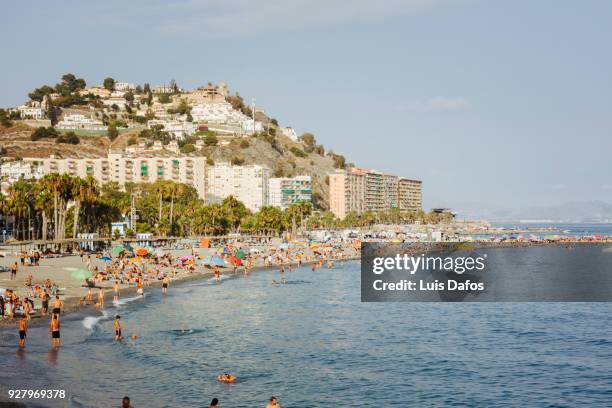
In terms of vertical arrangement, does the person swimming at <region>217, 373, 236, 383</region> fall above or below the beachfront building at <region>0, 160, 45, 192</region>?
below

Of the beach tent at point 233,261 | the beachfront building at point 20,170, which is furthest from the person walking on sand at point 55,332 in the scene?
the beachfront building at point 20,170

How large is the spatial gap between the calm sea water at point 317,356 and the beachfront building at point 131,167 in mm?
137518

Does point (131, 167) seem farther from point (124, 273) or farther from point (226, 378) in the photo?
point (226, 378)

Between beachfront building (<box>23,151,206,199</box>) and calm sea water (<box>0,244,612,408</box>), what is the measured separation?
13752 cm

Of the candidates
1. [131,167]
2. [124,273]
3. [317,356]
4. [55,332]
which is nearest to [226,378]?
[317,356]

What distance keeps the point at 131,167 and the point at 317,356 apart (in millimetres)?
Answer: 161455

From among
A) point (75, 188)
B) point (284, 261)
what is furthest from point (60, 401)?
point (284, 261)

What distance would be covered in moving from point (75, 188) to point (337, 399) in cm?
6790

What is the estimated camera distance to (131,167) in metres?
190

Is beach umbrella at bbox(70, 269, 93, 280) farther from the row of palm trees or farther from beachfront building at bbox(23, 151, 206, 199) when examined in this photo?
beachfront building at bbox(23, 151, 206, 199)

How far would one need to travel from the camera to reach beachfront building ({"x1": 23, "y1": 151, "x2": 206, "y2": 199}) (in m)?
187

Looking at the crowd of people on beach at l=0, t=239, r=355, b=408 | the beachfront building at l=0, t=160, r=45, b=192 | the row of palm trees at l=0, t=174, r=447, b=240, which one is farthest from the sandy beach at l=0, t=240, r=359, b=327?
the beachfront building at l=0, t=160, r=45, b=192

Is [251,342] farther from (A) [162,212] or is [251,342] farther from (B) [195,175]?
(B) [195,175]

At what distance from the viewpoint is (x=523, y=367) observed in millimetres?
34562
